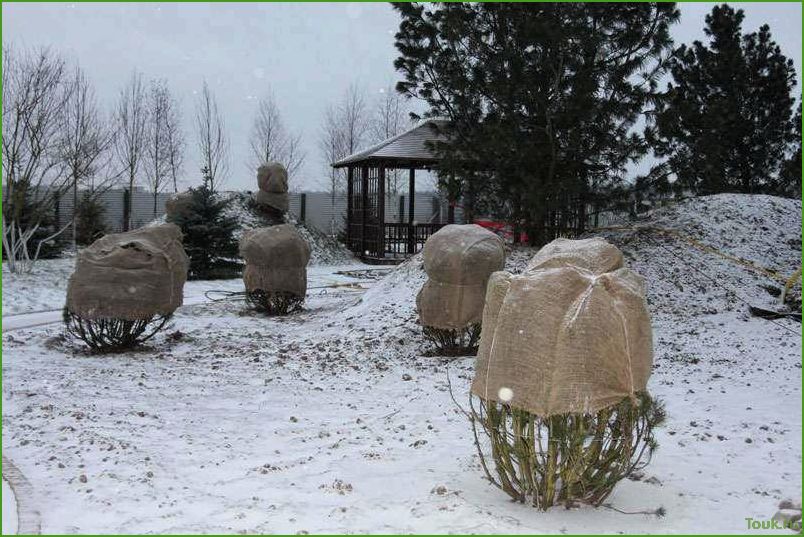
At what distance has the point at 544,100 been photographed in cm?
1103

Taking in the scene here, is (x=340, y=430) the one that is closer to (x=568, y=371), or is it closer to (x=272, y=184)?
(x=568, y=371)

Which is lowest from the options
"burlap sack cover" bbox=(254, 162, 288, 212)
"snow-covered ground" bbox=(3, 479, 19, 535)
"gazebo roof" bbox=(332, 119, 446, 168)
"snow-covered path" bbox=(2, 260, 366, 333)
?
"snow-covered ground" bbox=(3, 479, 19, 535)

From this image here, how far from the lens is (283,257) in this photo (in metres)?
10.9

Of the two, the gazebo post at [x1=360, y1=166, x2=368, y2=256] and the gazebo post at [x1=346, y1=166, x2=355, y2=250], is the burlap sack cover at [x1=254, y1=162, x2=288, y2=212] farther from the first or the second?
the gazebo post at [x1=346, y1=166, x2=355, y2=250]

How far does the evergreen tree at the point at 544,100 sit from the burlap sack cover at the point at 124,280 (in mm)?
5248

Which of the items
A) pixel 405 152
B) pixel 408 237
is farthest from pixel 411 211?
pixel 405 152

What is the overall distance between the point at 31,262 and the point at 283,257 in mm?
7834

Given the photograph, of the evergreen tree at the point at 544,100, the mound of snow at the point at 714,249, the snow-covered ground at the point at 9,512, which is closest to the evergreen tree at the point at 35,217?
the evergreen tree at the point at 544,100

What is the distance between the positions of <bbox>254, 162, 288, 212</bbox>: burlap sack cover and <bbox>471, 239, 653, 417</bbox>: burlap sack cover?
51.2 feet

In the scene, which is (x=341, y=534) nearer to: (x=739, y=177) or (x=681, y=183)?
(x=681, y=183)

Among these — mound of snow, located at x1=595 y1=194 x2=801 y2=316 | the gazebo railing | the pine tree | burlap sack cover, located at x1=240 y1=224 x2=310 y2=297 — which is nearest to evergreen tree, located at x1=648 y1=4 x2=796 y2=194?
the pine tree

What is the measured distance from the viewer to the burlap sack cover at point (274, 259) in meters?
10.8

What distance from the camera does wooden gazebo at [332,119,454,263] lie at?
1953 cm

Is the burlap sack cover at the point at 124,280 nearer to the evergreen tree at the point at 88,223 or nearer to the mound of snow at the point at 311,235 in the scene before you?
the evergreen tree at the point at 88,223
